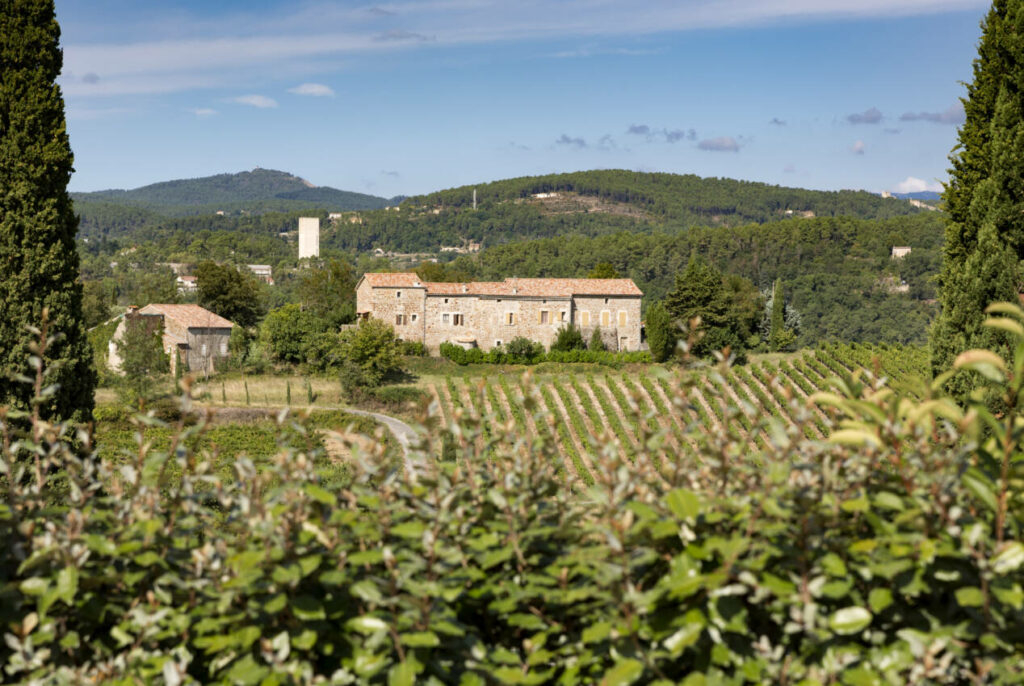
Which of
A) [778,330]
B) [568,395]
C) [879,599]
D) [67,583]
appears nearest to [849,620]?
[879,599]

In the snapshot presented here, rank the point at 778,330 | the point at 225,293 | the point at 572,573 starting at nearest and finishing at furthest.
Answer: the point at 572,573 < the point at 225,293 < the point at 778,330

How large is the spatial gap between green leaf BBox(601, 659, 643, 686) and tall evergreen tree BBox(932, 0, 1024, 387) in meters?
10.4

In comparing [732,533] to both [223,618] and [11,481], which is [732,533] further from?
[11,481]

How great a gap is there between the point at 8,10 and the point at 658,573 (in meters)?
15.6

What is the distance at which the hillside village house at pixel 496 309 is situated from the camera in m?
48.5

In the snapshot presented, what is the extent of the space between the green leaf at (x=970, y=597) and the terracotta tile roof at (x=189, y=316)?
45133mm

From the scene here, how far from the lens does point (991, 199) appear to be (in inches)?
442

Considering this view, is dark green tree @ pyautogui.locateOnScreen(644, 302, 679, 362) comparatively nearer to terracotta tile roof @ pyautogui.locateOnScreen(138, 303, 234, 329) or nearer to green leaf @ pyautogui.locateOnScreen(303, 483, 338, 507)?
terracotta tile roof @ pyautogui.locateOnScreen(138, 303, 234, 329)

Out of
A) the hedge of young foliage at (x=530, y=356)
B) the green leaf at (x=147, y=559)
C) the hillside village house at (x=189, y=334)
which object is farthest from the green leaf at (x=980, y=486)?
the hedge of young foliage at (x=530, y=356)

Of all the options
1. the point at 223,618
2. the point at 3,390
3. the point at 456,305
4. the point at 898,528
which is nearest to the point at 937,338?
the point at 898,528

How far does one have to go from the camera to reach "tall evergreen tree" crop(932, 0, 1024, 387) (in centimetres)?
1098

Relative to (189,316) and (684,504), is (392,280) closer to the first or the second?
(189,316)

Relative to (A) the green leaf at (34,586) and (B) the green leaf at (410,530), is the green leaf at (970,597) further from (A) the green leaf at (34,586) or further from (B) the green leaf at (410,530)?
(A) the green leaf at (34,586)

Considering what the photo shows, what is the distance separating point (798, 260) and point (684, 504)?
105m
